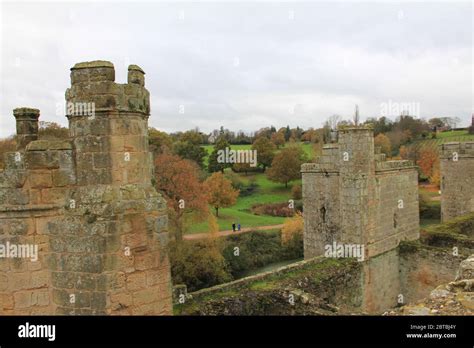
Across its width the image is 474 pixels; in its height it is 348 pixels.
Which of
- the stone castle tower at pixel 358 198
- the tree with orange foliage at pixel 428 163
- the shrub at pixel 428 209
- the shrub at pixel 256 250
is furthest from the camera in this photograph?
the tree with orange foliage at pixel 428 163

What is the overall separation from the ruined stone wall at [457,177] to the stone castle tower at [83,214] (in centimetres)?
1966

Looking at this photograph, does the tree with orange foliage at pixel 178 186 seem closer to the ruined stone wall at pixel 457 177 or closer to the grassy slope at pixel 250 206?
the grassy slope at pixel 250 206

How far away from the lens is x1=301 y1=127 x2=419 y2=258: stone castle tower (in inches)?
516

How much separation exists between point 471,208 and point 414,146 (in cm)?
4071

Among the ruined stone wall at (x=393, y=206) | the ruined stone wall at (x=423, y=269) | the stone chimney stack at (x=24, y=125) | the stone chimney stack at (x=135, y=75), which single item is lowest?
the ruined stone wall at (x=423, y=269)

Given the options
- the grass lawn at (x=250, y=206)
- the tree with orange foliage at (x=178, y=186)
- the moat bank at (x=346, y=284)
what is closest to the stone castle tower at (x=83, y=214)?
the moat bank at (x=346, y=284)

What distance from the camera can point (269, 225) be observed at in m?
35.7

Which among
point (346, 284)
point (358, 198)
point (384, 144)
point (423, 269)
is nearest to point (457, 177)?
point (423, 269)

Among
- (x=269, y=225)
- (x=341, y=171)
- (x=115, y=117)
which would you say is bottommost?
(x=269, y=225)

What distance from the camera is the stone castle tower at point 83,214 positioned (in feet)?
15.4

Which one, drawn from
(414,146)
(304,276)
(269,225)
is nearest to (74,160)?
(304,276)

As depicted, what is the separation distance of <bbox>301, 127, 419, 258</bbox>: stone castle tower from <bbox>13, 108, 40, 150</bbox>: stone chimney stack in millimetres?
10169

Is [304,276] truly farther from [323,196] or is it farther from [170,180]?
[170,180]

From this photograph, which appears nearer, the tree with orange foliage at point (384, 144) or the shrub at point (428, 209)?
the shrub at point (428, 209)
